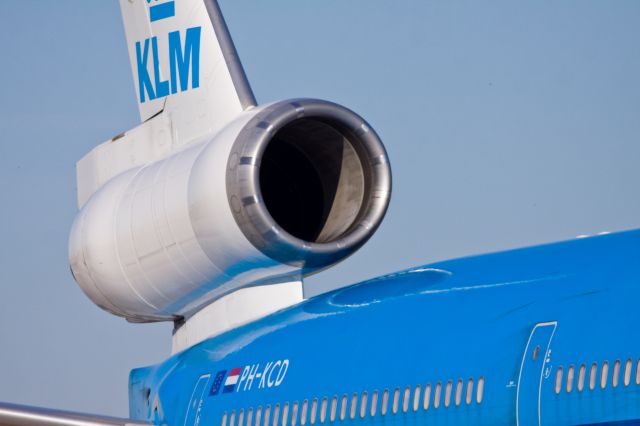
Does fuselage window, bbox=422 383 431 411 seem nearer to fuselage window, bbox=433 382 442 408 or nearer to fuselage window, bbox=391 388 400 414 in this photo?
fuselage window, bbox=433 382 442 408

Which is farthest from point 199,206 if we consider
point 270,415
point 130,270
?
point 270,415

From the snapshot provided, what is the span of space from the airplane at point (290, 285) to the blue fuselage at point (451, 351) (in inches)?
0.7

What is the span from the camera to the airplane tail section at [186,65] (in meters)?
16.0

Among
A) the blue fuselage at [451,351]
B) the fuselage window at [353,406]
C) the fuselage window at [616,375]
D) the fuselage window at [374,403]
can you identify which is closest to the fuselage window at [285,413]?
the blue fuselage at [451,351]

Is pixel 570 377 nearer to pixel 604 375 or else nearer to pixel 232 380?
pixel 604 375

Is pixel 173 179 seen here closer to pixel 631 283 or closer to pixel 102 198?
pixel 102 198

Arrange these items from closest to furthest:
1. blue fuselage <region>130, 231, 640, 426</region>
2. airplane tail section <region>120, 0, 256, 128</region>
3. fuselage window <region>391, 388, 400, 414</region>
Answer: blue fuselage <region>130, 231, 640, 426</region>, fuselage window <region>391, 388, 400, 414</region>, airplane tail section <region>120, 0, 256, 128</region>

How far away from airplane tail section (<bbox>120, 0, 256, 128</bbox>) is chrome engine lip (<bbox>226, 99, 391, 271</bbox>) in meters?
1.31

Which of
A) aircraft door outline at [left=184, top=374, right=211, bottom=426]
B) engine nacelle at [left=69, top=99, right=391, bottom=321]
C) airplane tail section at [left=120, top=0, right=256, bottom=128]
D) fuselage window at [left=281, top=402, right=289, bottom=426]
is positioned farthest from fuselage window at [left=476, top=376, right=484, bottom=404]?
airplane tail section at [left=120, top=0, right=256, bottom=128]

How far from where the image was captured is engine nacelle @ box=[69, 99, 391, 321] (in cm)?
1423

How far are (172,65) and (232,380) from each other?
471 centimetres

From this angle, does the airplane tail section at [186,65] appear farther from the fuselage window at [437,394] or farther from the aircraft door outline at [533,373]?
the aircraft door outline at [533,373]

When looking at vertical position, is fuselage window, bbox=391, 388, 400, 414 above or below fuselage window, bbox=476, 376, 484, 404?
below

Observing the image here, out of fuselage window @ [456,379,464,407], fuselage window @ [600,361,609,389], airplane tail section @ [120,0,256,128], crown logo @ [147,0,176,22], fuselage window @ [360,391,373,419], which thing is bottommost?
fuselage window @ [360,391,373,419]
